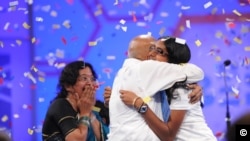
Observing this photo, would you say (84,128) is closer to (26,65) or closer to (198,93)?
(198,93)

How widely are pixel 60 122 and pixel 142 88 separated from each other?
1.96ft

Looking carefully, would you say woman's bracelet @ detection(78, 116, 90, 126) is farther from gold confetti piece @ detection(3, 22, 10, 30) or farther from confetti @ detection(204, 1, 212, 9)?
confetti @ detection(204, 1, 212, 9)

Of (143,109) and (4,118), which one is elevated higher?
(143,109)

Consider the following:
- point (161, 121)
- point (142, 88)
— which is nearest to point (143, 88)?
point (142, 88)

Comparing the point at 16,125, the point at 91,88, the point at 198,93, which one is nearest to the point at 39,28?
the point at 16,125

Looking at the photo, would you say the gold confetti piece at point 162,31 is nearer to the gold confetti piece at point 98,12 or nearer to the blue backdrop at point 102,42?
the blue backdrop at point 102,42

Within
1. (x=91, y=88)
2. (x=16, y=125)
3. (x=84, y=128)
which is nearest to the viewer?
(x=84, y=128)

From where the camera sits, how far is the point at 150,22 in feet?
12.3

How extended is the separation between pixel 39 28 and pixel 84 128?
1.76 meters

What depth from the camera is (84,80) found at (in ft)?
8.09

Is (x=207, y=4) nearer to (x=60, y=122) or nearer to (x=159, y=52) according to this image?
(x=159, y=52)

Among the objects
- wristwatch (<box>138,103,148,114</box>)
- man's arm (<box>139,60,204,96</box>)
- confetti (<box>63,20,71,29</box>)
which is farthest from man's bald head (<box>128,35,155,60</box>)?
confetti (<box>63,20,71,29</box>)

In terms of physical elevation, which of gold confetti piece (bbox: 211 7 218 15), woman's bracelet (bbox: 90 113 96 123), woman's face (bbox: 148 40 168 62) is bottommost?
woman's bracelet (bbox: 90 113 96 123)

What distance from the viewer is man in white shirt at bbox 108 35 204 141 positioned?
1.83m
